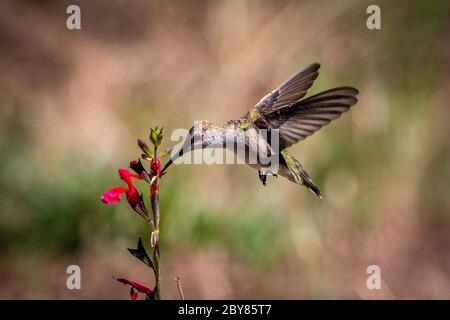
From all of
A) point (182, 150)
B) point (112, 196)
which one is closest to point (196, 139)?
point (182, 150)

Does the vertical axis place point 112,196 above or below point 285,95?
below

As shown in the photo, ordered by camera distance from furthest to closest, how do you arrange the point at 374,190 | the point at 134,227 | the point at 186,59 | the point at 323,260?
the point at 186,59
the point at 374,190
the point at 323,260
the point at 134,227

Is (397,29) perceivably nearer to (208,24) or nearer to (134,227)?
(208,24)

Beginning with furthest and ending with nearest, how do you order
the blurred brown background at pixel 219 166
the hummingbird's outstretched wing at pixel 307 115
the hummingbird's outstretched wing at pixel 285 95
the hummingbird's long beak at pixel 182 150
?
the blurred brown background at pixel 219 166 → the hummingbird's outstretched wing at pixel 285 95 → the hummingbird's outstretched wing at pixel 307 115 → the hummingbird's long beak at pixel 182 150

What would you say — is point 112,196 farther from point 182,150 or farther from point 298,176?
point 298,176

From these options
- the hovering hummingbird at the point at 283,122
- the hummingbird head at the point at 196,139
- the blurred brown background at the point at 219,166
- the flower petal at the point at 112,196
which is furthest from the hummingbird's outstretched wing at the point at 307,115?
the blurred brown background at the point at 219,166

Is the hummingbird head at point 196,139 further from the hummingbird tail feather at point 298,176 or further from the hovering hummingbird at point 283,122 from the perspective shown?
the hummingbird tail feather at point 298,176
